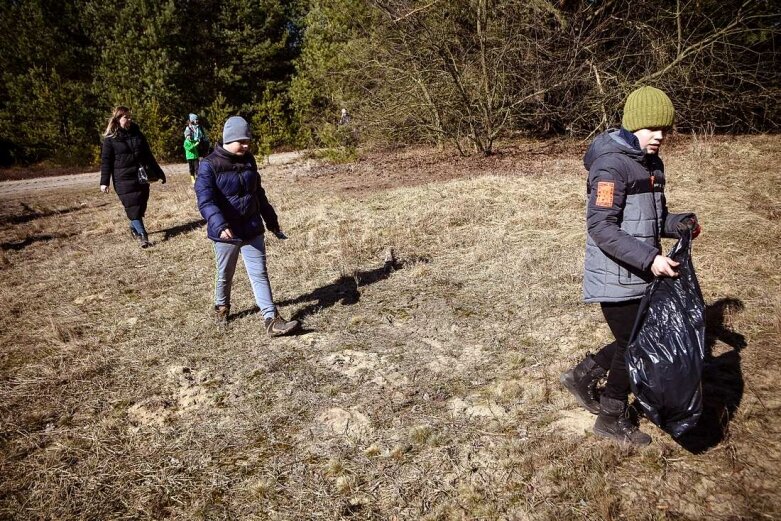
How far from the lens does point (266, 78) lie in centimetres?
2478

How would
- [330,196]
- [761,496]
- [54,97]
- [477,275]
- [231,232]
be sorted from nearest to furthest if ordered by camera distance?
1. [761,496]
2. [231,232]
3. [477,275]
4. [330,196]
5. [54,97]

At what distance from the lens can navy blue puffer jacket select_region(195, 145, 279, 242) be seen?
358cm

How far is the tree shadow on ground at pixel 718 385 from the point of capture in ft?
7.97

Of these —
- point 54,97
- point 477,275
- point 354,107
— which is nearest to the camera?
point 477,275

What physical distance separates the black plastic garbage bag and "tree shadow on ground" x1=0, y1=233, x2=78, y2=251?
30.1ft

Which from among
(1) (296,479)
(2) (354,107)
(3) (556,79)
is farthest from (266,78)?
(1) (296,479)

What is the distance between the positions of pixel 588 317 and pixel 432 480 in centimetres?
215

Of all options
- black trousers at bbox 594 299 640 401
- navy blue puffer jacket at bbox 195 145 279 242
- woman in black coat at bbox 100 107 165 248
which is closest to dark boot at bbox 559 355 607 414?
black trousers at bbox 594 299 640 401

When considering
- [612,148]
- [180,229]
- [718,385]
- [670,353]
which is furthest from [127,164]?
[718,385]

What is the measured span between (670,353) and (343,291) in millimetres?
3358

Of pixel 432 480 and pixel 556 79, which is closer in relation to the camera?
pixel 432 480

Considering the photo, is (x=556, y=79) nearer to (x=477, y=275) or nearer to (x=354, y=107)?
(x=354, y=107)

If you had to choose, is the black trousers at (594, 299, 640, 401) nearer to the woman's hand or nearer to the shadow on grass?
the woman's hand

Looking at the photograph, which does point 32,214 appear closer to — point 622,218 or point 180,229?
point 180,229
